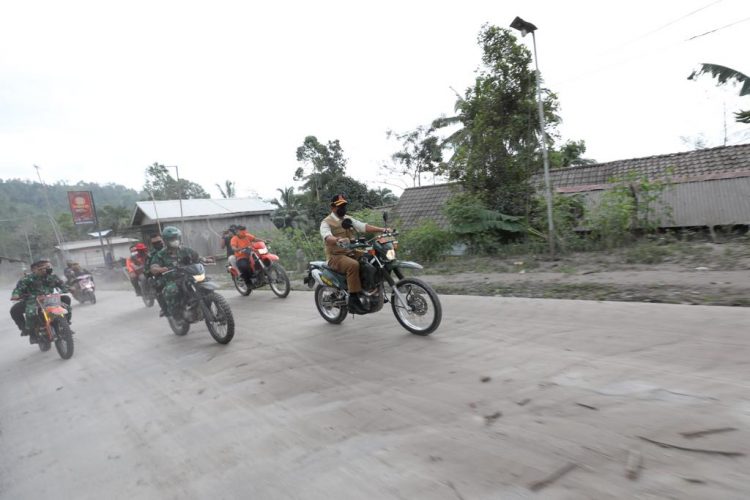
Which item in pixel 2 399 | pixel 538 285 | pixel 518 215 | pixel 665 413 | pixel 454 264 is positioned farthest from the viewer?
pixel 518 215

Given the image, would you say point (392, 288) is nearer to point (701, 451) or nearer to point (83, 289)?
point (701, 451)

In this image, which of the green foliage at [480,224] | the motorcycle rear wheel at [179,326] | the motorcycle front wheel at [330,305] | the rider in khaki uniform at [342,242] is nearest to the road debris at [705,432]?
the rider in khaki uniform at [342,242]

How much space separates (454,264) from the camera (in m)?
10.4

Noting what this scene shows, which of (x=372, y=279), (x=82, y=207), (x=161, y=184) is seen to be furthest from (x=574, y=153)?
(x=161, y=184)

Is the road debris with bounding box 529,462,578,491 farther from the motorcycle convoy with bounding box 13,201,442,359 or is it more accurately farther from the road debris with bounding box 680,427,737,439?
the motorcycle convoy with bounding box 13,201,442,359

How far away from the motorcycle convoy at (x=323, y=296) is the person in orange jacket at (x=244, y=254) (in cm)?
243

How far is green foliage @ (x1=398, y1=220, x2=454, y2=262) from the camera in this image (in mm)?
11281

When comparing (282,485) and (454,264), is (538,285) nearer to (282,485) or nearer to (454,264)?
(454,264)

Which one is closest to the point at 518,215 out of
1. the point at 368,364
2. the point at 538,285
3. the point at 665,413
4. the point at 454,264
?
the point at 454,264

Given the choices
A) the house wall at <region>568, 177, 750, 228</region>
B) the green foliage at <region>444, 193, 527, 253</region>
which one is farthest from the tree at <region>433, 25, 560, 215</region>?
the house wall at <region>568, 177, 750, 228</region>

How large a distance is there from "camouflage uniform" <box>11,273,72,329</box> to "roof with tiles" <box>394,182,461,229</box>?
1212cm

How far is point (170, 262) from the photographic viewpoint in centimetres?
682

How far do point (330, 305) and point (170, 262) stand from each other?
2.66 meters

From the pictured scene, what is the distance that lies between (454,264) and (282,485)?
8261mm
